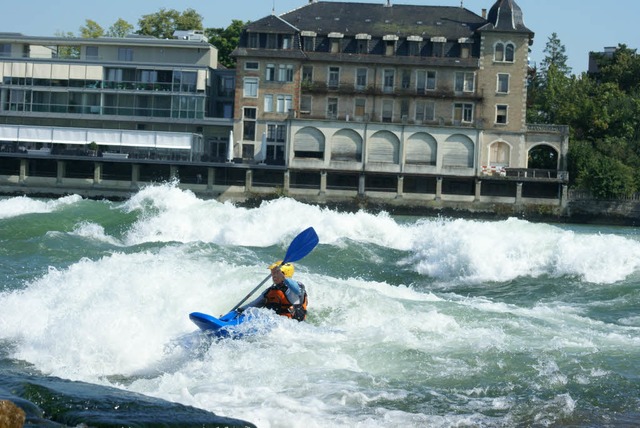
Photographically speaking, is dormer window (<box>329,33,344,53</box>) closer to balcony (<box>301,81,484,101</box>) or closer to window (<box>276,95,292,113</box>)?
balcony (<box>301,81,484,101</box>)

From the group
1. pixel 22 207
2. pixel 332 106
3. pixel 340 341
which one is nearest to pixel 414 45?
pixel 332 106

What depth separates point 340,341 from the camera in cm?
1530

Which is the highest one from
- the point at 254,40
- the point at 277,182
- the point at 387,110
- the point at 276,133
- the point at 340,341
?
the point at 254,40

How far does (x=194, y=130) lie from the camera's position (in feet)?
220

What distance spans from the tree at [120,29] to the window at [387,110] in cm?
3118

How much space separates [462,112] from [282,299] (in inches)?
2033

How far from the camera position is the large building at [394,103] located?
63.3 meters

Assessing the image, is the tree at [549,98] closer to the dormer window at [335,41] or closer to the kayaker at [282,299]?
the dormer window at [335,41]

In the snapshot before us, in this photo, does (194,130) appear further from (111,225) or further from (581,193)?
(111,225)

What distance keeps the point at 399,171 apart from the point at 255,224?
29610mm

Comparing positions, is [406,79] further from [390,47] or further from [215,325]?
[215,325]

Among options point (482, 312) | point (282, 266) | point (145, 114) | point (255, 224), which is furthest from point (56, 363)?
point (145, 114)

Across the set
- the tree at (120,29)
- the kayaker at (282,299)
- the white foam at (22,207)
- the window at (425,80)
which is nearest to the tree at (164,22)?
the tree at (120,29)

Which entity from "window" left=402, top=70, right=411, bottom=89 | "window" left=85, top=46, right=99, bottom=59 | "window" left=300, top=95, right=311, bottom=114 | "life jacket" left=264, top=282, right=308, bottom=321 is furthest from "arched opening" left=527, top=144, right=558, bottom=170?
"life jacket" left=264, top=282, right=308, bottom=321
